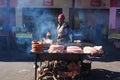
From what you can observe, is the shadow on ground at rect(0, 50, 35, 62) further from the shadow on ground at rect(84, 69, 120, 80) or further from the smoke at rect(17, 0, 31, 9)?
the shadow on ground at rect(84, 69, 120, 80)

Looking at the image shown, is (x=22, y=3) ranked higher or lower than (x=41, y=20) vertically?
higher

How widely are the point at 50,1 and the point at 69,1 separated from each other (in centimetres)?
114

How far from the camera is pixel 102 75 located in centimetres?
1069

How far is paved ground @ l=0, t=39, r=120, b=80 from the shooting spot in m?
10.4

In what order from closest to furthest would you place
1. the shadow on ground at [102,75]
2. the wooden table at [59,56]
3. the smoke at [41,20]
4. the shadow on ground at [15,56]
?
the wooden table at [59,56], the shadow on ground at [102,75], the shadow on ground at [15,56], the smoke at [41,20]

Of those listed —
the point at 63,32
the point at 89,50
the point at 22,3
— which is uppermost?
the point at 22,3

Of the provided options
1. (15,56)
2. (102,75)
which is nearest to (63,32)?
(102,75)

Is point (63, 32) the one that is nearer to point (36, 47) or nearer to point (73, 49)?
point (73, 49)

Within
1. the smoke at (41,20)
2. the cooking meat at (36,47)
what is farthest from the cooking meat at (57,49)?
the smoke at (41,20)

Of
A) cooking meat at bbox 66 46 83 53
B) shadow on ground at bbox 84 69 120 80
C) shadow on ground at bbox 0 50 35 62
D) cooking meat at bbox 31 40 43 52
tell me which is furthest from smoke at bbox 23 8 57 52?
cooking meat at bbox 31 40 43 52

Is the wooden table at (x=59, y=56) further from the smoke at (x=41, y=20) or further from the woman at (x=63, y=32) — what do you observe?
the smoke at (x=41, y=20)

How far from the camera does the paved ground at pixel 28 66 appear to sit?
10.4 m

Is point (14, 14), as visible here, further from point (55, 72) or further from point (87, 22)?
point (55, 72)

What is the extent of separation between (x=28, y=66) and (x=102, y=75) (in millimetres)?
3092
